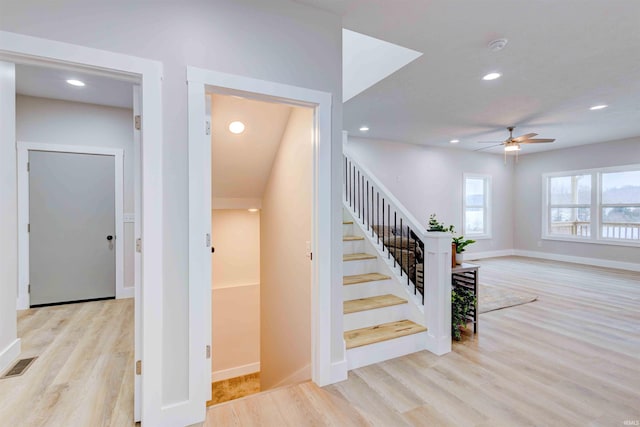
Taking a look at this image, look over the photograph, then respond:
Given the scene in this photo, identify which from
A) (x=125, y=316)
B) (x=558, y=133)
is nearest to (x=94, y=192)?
(x=125, y=316)

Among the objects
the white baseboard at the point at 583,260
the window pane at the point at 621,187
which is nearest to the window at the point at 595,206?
the window pane at the point at 621,187

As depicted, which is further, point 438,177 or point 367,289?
point 438,177

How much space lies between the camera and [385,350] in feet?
8.48

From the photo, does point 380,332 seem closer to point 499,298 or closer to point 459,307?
point 459,307

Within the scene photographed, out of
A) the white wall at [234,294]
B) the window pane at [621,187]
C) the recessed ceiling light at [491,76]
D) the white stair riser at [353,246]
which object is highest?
the recessed ceiling light at [491,76]

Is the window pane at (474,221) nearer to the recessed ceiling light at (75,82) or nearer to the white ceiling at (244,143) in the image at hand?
the white ceiling at (244,143)

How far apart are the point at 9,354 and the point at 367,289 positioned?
306 cm

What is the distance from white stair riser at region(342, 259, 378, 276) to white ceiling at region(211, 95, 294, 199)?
143 cm

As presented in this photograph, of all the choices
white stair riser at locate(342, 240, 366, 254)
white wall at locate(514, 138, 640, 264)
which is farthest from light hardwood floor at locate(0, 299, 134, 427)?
white wall at locate(514, 138, 640, 264)

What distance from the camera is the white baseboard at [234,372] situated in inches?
A: 179

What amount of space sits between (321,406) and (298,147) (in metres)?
2.10

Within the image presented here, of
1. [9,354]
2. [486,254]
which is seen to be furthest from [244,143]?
[486,254]

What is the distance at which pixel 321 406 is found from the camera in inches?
78.2

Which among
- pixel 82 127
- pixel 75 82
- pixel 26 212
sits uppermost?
pixel 75 82
